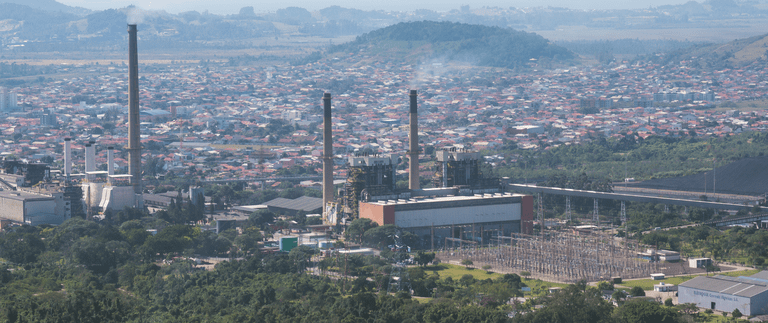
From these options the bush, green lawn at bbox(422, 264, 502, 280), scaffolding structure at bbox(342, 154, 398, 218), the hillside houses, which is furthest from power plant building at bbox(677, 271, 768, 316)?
the hillside houses

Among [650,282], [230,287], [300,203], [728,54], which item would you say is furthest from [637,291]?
[728,54]

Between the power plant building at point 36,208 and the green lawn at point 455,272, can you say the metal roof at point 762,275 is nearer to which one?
the green lawn at point 455,272

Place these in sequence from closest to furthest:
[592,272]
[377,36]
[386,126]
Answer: [592,272] → [386,126] → [377,36]

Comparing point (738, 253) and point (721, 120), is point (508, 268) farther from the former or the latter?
point (721, 120)

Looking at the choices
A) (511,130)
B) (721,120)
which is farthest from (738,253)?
(721,120)

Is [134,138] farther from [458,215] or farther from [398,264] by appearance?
[398,264]

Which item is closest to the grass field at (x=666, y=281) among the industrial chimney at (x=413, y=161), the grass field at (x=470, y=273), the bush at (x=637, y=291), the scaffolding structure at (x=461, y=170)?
the bush at (x=637, y=291)

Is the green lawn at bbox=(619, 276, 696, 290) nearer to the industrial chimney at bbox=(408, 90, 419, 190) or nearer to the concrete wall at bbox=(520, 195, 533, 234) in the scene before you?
the concrete wall at bbox=(520, 195, 533, 234)
